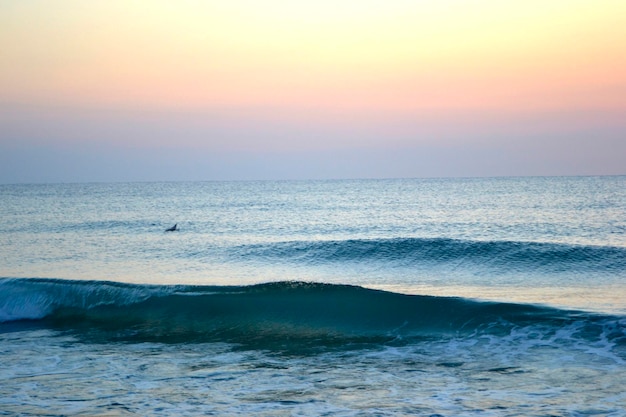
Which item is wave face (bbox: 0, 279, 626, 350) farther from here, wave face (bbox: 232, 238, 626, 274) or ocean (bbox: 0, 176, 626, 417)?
wave face (bbox: 232, 238, 626, 274)

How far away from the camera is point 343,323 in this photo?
14.3 meters

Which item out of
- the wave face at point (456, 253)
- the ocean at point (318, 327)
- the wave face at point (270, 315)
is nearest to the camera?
the ocean at point (318, 327)

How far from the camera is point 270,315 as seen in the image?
49.4 feet

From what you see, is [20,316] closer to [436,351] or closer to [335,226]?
[436,351]

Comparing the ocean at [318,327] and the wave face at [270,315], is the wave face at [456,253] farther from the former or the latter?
the wave face at [270,315]

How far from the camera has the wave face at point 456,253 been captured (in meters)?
21.2

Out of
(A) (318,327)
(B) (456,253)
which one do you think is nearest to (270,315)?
(A) (318,327)

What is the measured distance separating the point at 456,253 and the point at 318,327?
11488mm

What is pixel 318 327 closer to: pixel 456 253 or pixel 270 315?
pixel 270 315

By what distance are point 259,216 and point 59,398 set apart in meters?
38.4

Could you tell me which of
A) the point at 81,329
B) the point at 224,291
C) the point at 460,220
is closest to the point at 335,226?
the point at 460,220

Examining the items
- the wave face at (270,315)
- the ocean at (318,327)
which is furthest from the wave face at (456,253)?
the wave face at (270,315)

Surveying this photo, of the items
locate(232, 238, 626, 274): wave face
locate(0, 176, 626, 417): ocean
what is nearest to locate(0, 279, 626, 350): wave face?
locate(0, 176, 626, 417): ocean

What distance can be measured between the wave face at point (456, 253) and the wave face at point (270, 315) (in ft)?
25.4
